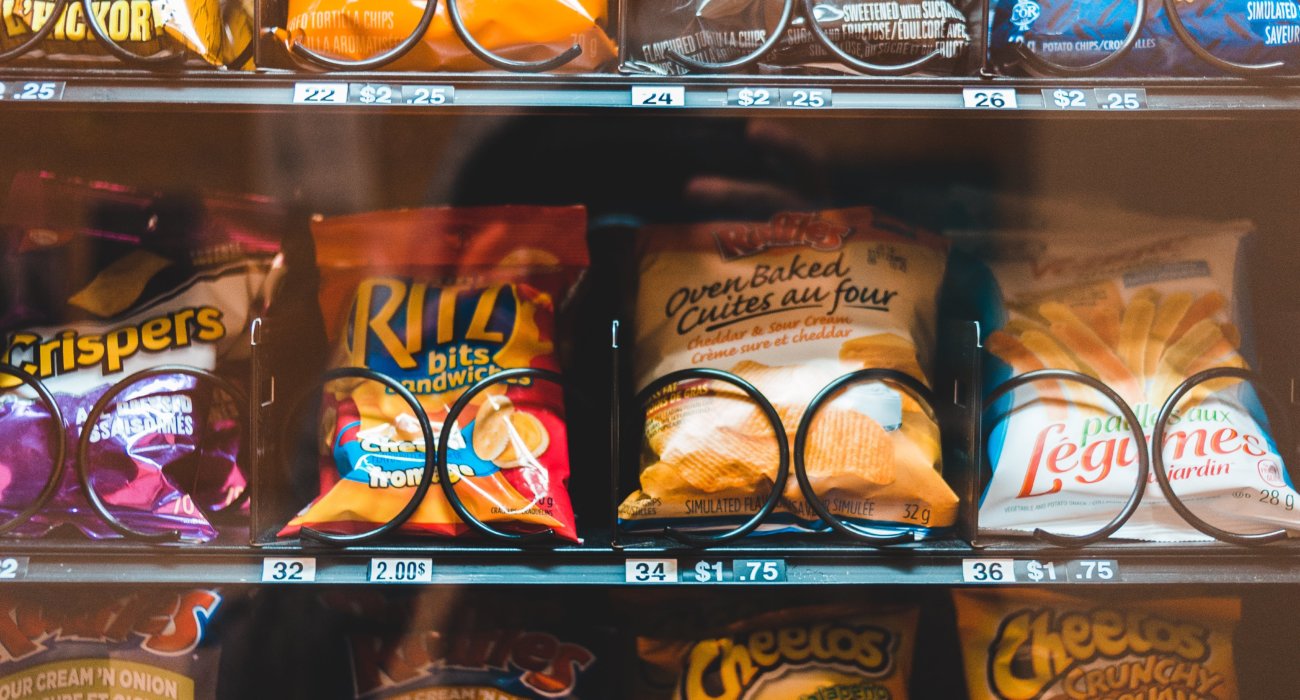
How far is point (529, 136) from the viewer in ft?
2.79

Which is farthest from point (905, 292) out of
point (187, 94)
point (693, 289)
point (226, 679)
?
point (226, 679)

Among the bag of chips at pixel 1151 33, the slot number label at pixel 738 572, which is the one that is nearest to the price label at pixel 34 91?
the slot number label at pixel 738 572

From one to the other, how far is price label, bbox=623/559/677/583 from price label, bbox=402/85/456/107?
430 millimetres

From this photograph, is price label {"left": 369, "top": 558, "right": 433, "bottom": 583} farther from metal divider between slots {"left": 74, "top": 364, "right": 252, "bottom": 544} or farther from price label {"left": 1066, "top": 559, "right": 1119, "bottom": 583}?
price label {"left": 1066, "top": 559, "right": 1119, "bottom": 583}

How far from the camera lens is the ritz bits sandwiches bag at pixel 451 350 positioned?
2.45ft

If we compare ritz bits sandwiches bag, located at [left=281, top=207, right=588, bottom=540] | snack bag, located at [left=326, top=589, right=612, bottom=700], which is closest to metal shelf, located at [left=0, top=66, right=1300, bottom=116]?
ritz bits sandwiches bag, located at [left=281, top=207, right=588, bottom=540]

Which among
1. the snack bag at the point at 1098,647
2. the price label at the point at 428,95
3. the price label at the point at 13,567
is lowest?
the snack bag at the point at 1098,647

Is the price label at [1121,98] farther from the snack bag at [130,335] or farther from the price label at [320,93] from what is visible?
the snack bag at [130,335]

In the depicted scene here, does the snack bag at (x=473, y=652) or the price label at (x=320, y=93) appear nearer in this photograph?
the price label at (x=320, y=93)

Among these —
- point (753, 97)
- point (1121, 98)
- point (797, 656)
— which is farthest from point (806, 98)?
point (797, 656)

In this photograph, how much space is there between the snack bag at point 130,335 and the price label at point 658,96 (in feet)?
1.40

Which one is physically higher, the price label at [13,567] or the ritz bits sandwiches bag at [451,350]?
the ritz bits sandwiches bag at [451,350]

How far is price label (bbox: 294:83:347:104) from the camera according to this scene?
0.69 m

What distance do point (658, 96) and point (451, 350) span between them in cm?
32
